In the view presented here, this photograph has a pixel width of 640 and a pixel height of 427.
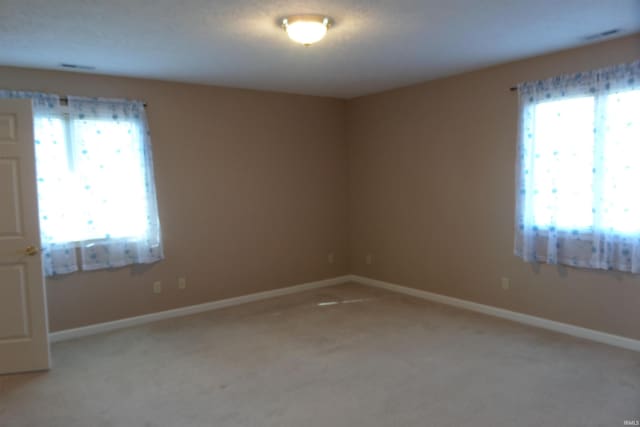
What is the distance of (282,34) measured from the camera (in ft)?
10.7

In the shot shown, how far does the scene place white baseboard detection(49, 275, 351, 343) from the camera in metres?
4.29

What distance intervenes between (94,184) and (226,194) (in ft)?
4.44

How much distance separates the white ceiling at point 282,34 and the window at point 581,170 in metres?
0.39

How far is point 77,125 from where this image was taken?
4203 millimetres

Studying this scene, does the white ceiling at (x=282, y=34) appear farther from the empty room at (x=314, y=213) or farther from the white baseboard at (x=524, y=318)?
the white baseboard at (x=524, y=318)

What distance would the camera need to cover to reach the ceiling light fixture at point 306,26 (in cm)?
290

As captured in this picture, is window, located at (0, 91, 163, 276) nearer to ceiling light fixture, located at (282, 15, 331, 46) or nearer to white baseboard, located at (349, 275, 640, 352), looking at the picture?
ceiling light fixture, located at (282, 15, 331, 46)

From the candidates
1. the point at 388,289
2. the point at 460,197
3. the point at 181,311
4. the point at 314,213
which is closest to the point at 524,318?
the point at 460,197

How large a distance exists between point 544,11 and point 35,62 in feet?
12.6

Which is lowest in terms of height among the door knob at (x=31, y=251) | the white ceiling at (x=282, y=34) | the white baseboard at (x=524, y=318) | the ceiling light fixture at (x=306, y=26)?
the white baseboard at (x=524, y=318)

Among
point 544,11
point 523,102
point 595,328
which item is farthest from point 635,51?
point 595,328

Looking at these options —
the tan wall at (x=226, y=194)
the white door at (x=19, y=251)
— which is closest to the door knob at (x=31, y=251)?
the white door at (x=19, y=251)

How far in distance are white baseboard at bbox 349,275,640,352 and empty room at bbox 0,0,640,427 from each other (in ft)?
0.06

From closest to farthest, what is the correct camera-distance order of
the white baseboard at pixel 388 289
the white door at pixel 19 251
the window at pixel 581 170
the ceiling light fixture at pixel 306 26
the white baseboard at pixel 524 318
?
the ceiling light fixture at pixel 306 26 < the white door at pixel 19 251 < the window at pixel 581 170 < the white baseboard at pixel 524 318 < the white baseboard at pixel 388 289
